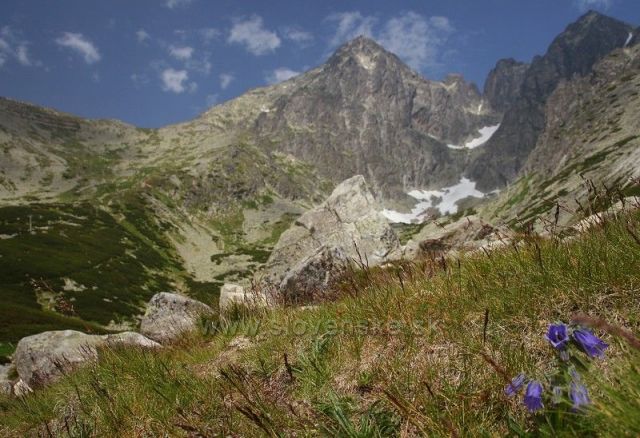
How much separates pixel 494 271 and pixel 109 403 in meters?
5.12

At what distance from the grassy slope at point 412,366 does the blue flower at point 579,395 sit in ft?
0.21

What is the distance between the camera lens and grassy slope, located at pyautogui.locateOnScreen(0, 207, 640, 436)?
337 cm

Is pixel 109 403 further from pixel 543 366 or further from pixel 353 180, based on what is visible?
pixel 353 180

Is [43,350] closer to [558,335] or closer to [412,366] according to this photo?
[412,366]

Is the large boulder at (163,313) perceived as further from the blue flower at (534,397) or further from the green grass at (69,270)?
the green grass at (69,270)

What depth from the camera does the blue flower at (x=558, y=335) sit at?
2.35 metres

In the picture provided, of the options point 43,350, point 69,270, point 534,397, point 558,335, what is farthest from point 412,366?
point 69,270

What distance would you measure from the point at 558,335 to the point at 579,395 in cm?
31

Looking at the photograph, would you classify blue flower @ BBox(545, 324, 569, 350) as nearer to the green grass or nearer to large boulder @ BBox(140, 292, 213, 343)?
large boulder @ BBox(140, 292, 213, 343)

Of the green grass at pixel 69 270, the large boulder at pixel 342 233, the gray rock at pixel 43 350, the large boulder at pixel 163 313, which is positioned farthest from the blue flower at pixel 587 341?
the green grass at pixel 69 270

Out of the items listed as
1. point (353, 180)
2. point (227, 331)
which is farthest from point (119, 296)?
point (227, 331)

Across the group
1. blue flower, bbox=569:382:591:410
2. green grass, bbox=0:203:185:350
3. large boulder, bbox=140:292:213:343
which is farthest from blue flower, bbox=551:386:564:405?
green grass, bbox=0:203:185:350

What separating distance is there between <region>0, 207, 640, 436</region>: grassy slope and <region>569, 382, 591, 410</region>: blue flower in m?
0.06

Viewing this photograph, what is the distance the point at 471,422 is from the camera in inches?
125
